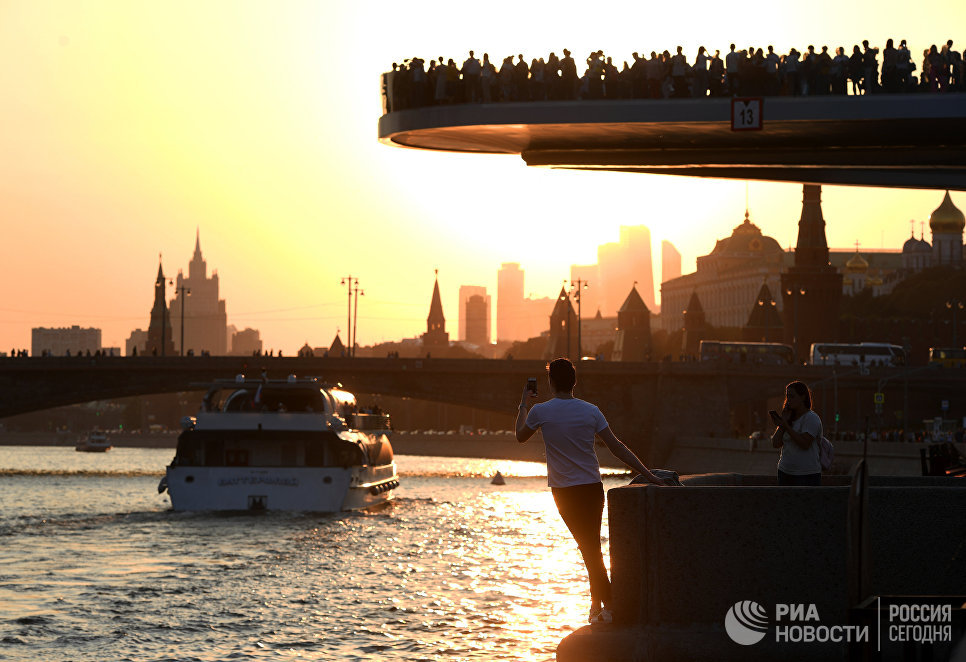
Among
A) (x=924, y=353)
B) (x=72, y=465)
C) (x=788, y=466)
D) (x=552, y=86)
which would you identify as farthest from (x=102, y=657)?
(x=924, y=353)

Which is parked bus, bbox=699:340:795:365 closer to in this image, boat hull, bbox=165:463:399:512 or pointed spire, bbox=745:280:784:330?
pointed spire, bbox=745:280:784:330

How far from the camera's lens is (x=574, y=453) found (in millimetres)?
11688

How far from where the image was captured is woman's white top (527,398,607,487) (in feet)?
38.4

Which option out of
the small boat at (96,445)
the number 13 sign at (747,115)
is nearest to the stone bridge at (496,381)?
the number 13 sign at (747,115)

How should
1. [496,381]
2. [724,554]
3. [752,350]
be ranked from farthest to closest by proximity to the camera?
[752,350] < [496,381] < [724,554]

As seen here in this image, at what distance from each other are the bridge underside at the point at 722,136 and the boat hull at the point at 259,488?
47.4 feet

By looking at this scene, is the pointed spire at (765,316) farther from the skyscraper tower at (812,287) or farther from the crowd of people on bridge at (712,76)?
the crowd of people on bridge at (712,76)

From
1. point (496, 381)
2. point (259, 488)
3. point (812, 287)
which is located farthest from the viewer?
point (812, 287)

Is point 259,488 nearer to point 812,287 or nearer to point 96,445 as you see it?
point 812,287

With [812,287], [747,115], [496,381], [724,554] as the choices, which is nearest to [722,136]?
[747,115]

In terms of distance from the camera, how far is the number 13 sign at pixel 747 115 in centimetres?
4778

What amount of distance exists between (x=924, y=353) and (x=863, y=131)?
367ft

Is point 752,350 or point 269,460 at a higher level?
point 752,350

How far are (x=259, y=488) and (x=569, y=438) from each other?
34.2m
